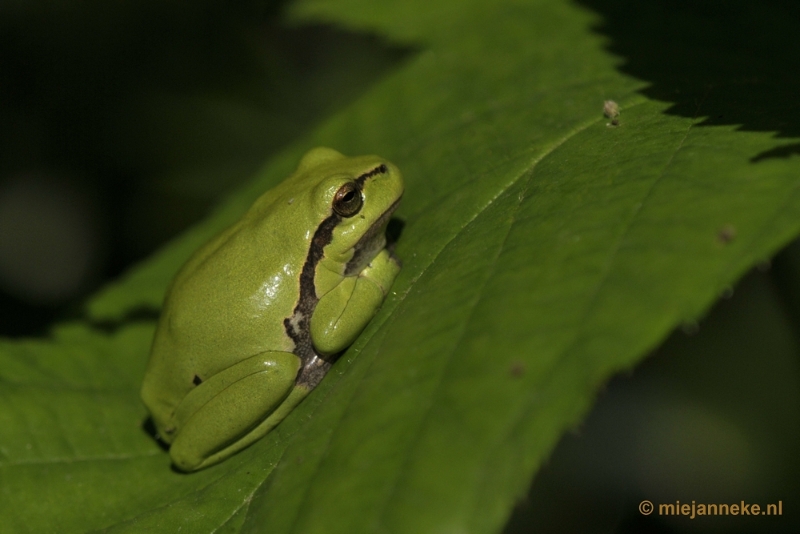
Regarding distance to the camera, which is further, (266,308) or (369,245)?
(369,245)

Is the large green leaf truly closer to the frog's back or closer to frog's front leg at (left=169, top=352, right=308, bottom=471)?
frog's front leg at (left=169, top=352, right=308, bottom=471)

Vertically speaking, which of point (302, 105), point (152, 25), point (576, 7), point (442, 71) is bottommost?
point (302, 105)

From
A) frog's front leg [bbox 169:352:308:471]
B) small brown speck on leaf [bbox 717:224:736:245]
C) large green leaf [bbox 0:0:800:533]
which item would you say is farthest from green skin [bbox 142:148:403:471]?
small brown speck on leaf [bbox 717:224:736:245]

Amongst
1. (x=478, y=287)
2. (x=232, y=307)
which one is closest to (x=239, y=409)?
(x=232, y=307)

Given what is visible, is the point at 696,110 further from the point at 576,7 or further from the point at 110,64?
the point at 110,64

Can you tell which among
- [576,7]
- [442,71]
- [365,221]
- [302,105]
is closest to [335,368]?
[365,221]

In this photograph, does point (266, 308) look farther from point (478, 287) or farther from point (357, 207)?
point (478, 287)
